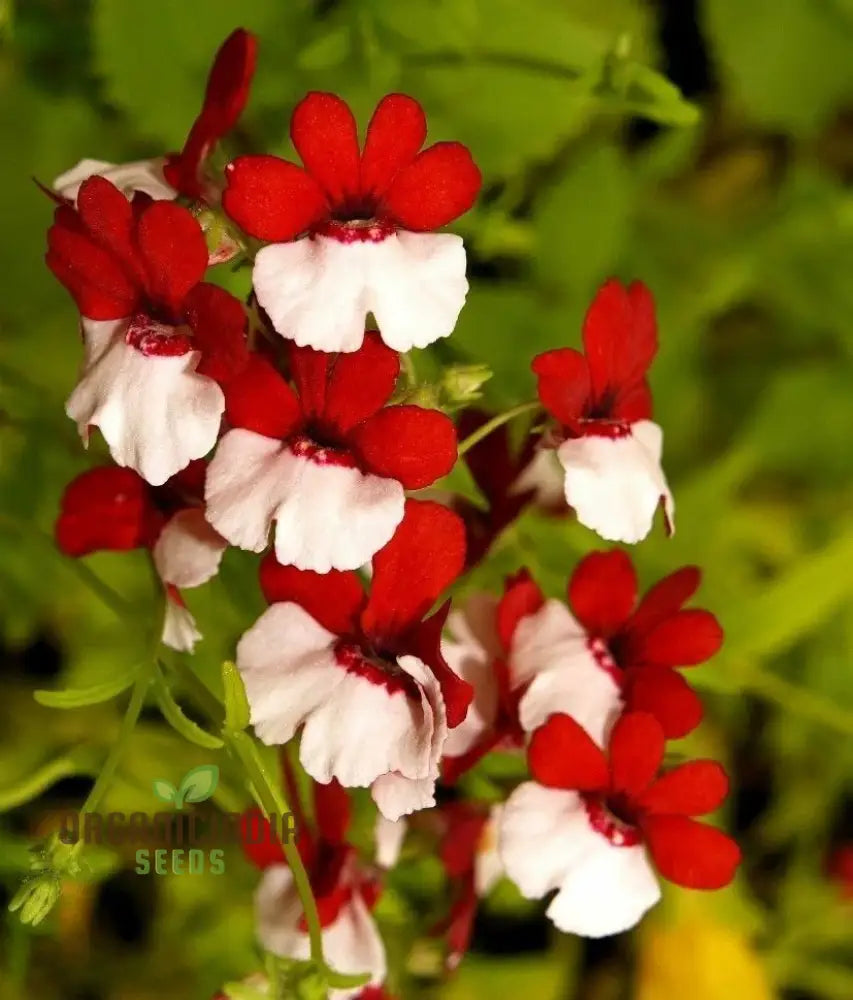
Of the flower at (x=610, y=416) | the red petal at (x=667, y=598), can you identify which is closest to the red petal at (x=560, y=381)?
the flower at (x=610, y=416)

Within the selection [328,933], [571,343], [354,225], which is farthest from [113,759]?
[571,343]

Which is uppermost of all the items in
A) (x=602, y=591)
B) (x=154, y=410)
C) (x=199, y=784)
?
→ (x=154, y=410)

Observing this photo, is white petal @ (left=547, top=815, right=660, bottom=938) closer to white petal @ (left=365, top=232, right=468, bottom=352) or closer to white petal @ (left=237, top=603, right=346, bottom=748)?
white petal @ (left=237, top=603, right=346, bottom=748)

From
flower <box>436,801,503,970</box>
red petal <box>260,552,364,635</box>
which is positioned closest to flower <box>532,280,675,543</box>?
red petal <box>260,552,364,635</box>

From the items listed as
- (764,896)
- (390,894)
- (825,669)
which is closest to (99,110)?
(390,894)

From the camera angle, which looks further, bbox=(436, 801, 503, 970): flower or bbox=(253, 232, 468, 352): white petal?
bbox=(436, 801, 503, 970): flower

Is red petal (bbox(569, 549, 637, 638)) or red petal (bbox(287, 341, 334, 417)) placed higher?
red petal (bbox(287, 341, 334, 417))

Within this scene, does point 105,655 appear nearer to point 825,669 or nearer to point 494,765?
point 494,765

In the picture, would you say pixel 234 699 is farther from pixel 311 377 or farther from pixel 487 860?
pixel 487 860
